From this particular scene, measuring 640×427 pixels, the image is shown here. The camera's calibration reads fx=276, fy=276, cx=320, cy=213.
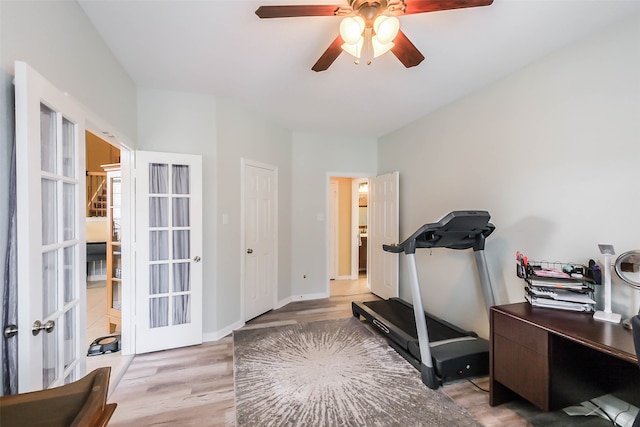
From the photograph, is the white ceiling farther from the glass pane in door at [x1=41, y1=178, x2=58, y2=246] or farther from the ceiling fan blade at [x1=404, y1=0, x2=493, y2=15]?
the glass pane in door at [x1=41, y1=178, x2=58, y2=246]

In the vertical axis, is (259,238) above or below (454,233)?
below

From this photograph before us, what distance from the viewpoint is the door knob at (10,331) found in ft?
3.50

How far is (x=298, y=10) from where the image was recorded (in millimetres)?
1447

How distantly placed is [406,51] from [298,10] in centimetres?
74

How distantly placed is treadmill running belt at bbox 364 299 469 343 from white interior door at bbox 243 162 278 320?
1.39m

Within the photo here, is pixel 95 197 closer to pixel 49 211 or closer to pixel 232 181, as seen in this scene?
pixel 232 181

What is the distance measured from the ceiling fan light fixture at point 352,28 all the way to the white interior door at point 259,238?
2.16 m

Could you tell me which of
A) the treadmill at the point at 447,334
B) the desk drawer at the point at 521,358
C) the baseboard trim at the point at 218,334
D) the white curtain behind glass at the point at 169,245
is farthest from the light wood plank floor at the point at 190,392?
the white curtain behind glass at the point at 169,245

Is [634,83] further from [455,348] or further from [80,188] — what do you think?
[80,188]

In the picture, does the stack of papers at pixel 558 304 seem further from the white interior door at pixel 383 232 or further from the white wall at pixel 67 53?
the white wall at pixel 67 53

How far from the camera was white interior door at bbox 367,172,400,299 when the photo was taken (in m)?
4.08

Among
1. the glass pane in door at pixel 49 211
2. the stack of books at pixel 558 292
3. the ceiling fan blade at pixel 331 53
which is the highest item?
the ceiling fan blade at pixel 331 53

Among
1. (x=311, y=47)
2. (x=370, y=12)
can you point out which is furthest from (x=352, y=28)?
(x=311, y=47)

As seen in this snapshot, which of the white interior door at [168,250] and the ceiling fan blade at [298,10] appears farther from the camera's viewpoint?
the white interior door at [168,250]
